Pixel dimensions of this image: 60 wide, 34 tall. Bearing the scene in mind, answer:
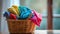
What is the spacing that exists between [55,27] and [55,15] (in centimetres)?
30

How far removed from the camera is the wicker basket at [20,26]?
45.4 inches

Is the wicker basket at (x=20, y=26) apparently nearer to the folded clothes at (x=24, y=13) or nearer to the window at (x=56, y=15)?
the folded clothes at (x=24, y=13)

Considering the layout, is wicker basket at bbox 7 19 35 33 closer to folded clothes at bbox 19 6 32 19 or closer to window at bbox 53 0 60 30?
folded clothes at bbox 19 6 32 19

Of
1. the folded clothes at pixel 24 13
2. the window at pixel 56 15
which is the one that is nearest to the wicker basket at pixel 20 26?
the folded clothes at pixel 24 13

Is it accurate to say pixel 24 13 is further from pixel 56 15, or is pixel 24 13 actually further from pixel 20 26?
pixel 56 15

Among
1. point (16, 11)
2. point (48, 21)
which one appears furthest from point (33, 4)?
point (16, 11)

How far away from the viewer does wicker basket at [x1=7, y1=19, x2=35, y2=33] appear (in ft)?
3.78

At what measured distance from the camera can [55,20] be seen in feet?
11.0

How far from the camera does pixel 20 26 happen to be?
1.17 m

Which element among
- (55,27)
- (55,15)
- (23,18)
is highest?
(23,18)

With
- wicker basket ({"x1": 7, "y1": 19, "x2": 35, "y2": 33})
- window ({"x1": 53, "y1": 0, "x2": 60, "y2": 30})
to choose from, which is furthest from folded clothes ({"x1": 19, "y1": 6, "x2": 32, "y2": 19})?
window ({"x1": 53, "y1": 0, "x2": 60, "y2": 30})

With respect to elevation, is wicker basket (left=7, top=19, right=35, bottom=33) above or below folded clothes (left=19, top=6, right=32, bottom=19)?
below

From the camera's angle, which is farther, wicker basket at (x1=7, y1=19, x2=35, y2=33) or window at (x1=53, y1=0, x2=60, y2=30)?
window at (x1=53, y1=0, x2=60, y2=30)

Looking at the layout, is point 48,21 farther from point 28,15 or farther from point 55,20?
point 28,15
